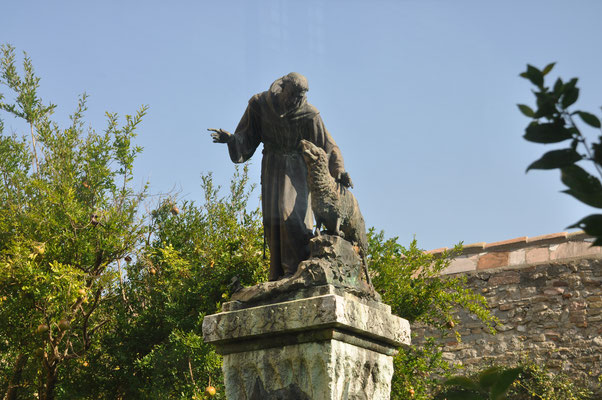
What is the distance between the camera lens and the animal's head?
405 centimetres

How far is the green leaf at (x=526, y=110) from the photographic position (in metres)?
0.92

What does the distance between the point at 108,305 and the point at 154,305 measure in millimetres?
862

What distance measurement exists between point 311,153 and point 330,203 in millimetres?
333

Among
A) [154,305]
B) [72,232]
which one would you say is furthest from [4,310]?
[154,305]

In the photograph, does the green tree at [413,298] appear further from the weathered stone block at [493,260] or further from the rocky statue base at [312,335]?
the rocky statue base at [312,335]

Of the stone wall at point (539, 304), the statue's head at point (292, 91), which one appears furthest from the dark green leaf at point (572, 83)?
the stone wall at point (539, 304)

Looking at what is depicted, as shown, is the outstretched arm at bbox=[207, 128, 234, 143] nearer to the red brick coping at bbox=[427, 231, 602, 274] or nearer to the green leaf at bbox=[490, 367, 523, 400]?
the green leaf at bbox=[490, 367, 523, 400]

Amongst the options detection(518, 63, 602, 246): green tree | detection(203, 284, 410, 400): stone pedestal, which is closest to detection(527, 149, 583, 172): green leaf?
detection(518, 63, 602, 246): green tree

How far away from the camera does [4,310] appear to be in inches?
285

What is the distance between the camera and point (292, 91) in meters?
4.22

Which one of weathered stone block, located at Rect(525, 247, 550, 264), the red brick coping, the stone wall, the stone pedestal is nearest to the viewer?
the stone pedestal

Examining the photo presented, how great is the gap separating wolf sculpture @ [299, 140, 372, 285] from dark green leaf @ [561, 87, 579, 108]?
305 centimetres

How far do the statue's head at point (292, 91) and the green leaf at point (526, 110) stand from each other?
3339 millimetres

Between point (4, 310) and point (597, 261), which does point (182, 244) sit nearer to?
point (4, 310)
